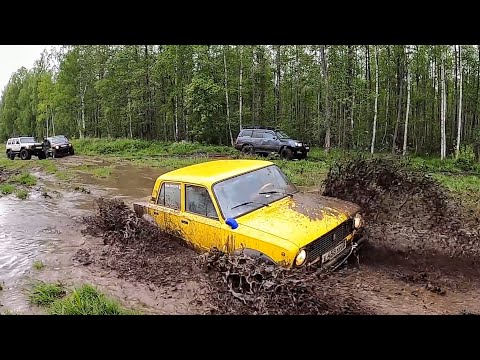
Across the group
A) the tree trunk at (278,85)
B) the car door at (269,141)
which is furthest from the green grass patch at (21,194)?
the tree trunk at (278,85)

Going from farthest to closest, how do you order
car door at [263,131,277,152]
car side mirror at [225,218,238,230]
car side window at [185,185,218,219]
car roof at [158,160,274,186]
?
1. car door at [263,131,277,152]
2. car roof at [158,160,274,186]
3. car side window at [185,185,218,219]
4. car side mirror at [225,218,238,230]

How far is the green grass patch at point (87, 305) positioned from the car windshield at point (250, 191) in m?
1.79

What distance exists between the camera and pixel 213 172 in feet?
20.4

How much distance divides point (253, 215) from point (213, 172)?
125cm

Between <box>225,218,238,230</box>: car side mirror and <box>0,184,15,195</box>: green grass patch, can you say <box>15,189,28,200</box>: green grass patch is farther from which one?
<box>225,218,238,230</box>: car side mirror

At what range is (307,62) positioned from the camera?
3322 centimetres

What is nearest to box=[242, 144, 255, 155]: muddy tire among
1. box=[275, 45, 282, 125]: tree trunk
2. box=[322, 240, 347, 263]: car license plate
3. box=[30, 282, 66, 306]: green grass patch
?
box=[275, 45, 282, 125]: tree trunk

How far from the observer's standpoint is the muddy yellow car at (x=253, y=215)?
15.4 ft

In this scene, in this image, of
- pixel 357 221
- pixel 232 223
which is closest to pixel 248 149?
pixel 357 221

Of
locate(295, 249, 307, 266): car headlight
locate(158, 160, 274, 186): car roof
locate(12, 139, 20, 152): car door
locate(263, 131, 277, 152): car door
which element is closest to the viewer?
locate(295, 249, 307, 266): car headlight

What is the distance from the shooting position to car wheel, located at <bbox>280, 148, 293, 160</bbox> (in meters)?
20.6
